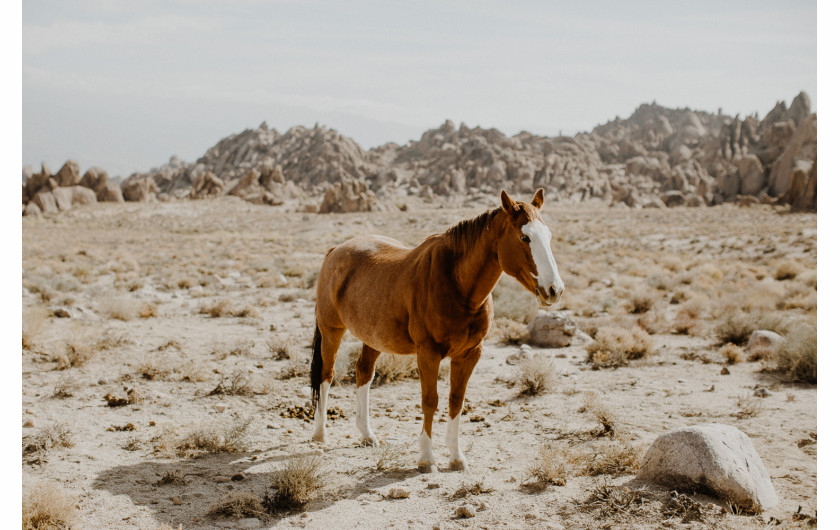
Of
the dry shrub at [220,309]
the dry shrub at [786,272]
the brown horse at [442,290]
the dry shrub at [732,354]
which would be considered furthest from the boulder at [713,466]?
the dry shrub at [786,272]

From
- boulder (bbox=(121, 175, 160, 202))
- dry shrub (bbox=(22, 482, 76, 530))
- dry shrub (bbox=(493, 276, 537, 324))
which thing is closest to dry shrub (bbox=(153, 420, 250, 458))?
dry shrub (bbox=(22, 482, 76, 530))

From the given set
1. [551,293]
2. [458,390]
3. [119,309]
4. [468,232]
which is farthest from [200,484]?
[119,309]

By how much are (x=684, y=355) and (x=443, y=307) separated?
659cm

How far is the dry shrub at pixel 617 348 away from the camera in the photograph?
8.88 metres

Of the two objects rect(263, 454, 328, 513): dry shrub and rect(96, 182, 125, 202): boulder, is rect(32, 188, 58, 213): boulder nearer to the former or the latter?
rect(96, 182, 125, 202): boulder

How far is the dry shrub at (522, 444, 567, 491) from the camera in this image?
4.66 metres

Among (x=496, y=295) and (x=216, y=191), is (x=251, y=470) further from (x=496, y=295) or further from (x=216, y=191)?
(x=216, y=191)

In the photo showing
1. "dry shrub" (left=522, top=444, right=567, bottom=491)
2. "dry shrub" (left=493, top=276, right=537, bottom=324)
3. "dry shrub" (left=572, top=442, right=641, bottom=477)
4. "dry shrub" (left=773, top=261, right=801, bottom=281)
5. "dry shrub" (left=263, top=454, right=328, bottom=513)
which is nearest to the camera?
"dry shrub" (left=263, top=454, right=328, bottom=513)

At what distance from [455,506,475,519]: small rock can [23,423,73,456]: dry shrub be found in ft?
12.7

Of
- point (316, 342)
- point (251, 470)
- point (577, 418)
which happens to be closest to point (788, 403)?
point (577, 418)

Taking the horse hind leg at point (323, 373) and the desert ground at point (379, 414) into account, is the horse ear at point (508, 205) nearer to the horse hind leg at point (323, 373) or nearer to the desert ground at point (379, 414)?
the desert ground at point (379, 414)

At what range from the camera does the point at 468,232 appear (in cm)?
468

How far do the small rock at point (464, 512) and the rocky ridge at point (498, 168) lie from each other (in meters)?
59.5

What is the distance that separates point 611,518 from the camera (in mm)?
4086
